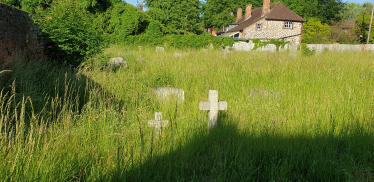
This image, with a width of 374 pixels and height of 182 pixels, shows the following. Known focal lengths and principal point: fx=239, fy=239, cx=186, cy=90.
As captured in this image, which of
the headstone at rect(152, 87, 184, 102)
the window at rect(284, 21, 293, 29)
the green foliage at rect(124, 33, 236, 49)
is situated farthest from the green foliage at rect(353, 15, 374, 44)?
the headstone at rect(152, 87, 184, 102)

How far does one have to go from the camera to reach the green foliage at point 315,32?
1419 inches

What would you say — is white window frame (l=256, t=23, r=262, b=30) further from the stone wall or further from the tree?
the tree

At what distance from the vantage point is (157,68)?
8.12 metres

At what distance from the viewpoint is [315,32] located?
122ft

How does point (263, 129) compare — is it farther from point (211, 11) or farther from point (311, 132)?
point (211, 11)

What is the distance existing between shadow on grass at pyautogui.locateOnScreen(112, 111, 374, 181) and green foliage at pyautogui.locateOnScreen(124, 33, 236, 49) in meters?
16.6

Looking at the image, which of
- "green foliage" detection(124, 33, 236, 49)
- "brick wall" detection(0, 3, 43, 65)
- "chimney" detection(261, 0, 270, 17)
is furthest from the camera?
"chimney" detection(261, 0, 270, 17)

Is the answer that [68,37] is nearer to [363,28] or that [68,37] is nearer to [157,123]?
[157,123]

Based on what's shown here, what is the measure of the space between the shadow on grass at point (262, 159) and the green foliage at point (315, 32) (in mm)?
37435

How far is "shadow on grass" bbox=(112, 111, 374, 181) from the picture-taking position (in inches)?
100

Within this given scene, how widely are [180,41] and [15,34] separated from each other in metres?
14.0

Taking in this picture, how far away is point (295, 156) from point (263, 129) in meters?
0.60

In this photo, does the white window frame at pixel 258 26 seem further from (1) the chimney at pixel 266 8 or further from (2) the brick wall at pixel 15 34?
(2) the brick wall at pixel 15 34

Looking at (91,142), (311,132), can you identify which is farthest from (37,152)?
(311,132)
